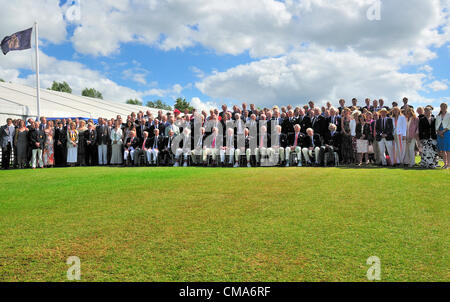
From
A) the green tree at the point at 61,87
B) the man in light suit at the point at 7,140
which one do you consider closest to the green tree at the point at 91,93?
the green tree at the point at 61,87

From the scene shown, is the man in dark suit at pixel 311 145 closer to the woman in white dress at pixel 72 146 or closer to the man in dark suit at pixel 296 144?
the man in dark suit at pixel 296 144

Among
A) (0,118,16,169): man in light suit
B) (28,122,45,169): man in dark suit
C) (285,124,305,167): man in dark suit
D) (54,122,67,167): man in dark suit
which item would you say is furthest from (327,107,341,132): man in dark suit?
(0,118,16,169): man in light suit

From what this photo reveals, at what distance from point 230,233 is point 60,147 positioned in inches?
575

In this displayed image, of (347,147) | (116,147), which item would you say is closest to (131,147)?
(116,147)

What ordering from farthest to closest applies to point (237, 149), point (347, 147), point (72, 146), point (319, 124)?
point (72, 146), point (319, 124), point (237, 149), point (347, 147)

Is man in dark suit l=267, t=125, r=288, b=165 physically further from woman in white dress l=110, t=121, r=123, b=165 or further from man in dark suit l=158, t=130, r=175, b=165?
woman in white dress l=110, t=121, r=123, b=165

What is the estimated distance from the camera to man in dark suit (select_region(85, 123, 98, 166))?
52.9ft

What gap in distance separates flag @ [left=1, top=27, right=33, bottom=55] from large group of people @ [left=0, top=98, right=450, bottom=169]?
7854mm

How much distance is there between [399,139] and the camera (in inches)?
481

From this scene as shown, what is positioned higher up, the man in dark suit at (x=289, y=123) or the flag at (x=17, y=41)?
the flag at (x=17, y=41)

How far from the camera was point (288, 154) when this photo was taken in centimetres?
Answer: 1295

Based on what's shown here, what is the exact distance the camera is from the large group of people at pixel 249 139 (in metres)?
12.1

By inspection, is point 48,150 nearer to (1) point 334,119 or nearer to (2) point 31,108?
(2) point 31,108

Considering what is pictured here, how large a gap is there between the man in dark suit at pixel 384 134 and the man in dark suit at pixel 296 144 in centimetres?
292
